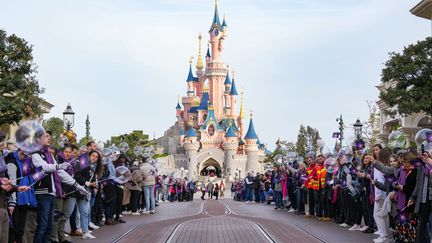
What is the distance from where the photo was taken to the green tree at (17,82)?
35938 millimetres

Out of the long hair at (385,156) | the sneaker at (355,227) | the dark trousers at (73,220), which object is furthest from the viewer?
the sneaker at (355,227)

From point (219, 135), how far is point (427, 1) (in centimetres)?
9359

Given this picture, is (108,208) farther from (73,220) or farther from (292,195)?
(292,195)

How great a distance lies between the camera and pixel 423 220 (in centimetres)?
1104

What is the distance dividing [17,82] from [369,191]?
2440 cm

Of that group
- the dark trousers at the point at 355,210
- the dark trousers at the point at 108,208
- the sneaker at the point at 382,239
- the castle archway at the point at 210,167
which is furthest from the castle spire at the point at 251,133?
the sneaker at the point at 382,239

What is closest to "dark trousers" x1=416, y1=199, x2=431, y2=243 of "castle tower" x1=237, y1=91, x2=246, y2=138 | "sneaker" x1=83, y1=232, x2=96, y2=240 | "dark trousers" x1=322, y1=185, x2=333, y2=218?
"sneaker" x1=83, y1=232, x2=96, y2=240

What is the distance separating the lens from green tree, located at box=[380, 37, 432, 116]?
3055 centimetres

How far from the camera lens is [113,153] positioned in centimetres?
1659

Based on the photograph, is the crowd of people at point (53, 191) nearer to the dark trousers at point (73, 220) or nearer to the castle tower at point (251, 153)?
the dark trousers at point (73, 220)

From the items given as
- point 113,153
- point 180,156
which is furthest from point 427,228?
point 180,156

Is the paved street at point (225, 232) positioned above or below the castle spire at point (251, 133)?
below

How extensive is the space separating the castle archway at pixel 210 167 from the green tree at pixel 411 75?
95656mm

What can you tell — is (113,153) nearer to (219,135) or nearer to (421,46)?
(421,46)
